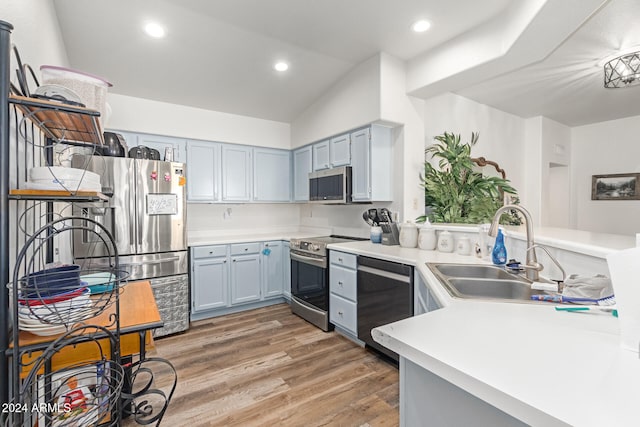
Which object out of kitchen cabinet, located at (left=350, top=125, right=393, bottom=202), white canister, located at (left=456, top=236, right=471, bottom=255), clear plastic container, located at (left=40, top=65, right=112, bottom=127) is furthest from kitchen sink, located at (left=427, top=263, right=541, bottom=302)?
clear plastic container, located at (left=40, top=65, right=112, bottom=127)

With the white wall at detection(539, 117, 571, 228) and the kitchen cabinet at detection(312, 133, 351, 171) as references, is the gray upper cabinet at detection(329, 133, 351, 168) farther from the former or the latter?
the white wall at detection(539, 117, 571, 228)

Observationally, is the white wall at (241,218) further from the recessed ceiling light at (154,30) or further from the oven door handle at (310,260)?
the recessed ceiling light at (154,30)

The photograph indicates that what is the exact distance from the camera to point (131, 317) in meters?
1.21

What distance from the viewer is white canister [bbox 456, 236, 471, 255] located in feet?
8.47

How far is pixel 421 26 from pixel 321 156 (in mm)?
1778

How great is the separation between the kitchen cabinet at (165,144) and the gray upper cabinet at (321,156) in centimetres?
162

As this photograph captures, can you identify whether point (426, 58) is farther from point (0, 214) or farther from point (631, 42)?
point (0, 214)

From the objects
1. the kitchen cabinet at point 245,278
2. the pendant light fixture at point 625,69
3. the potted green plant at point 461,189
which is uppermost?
the pendant light fixture at point 625,69

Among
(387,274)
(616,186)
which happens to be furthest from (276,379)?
(616,186)

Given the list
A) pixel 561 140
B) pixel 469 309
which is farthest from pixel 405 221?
pixel 561 140

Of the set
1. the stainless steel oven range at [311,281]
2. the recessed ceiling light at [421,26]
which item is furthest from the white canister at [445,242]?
the recessed ceiling light at [421,26]

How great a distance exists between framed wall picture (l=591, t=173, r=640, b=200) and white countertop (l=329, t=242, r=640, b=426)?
567 centimetres

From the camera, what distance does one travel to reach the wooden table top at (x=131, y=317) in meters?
0.97

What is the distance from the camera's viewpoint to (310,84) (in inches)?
143
